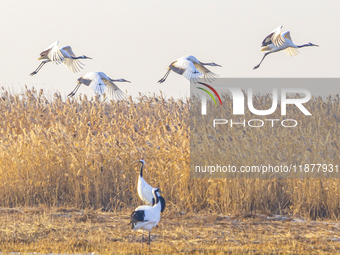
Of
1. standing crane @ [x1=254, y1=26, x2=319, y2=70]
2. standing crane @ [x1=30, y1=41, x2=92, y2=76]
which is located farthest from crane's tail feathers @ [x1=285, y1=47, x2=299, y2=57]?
standing crane @ [x1=30, y1=41, x2=92, y2=76]

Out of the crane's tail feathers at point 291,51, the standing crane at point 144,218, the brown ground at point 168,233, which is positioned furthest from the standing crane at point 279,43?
the standing crane at point 144,218

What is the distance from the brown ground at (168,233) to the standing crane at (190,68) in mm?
4692

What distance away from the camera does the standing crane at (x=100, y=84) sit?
14.3 metres

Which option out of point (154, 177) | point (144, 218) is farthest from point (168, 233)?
point (154, 177)

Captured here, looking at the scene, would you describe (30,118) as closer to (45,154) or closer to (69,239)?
(45,154)

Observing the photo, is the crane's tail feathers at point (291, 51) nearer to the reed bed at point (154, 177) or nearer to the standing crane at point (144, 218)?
the reed bed at point (154, 177)

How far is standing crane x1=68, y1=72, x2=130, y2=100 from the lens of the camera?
14305 millimetres

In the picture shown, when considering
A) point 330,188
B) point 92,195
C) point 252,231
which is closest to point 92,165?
point 92,195

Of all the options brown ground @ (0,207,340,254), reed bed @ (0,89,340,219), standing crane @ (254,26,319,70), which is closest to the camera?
brown ground @ (0,207,340,254)

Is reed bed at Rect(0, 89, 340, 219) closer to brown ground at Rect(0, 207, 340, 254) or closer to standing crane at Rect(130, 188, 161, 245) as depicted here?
brown ground at Rect(0, 207, 340, 254)

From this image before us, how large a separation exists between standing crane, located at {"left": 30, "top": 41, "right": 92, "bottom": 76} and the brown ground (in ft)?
18.3

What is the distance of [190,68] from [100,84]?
2.69 m

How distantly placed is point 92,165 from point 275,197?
148 inches

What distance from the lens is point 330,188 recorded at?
958cm
